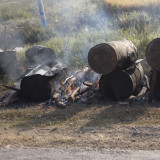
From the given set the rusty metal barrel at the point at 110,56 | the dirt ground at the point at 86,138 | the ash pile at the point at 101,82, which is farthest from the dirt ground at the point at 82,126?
the rusty metal barrel at the point at 110,56

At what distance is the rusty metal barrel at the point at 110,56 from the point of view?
630cm

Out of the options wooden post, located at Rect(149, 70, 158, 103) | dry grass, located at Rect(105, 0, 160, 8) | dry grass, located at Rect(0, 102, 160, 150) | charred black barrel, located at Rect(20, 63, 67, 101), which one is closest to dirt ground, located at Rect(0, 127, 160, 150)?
dry grass, located at Rect(0, 102, 160, 150)

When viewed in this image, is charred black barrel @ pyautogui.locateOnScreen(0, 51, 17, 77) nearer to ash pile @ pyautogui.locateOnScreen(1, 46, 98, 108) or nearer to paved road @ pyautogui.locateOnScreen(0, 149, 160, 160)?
ash pile @ pyautogui.locateOnScreen(1, 46, 98, 108)

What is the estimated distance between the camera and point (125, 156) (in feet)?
13.4

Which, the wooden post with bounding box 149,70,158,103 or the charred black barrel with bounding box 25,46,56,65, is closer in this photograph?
the wooden post with bounding box 149,70,158,103

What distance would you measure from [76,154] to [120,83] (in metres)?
2.97

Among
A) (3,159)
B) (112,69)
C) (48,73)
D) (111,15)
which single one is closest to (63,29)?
(111,15)

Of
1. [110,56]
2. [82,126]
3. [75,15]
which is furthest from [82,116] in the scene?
[75,15]

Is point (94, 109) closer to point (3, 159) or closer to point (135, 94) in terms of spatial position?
point (135, 94)

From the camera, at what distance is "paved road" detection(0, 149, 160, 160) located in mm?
4062

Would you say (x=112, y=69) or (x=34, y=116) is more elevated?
(x=112, y=69)

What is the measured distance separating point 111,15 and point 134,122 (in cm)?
1210

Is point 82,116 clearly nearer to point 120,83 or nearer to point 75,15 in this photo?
point 120,83

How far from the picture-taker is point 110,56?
6.31 metres
